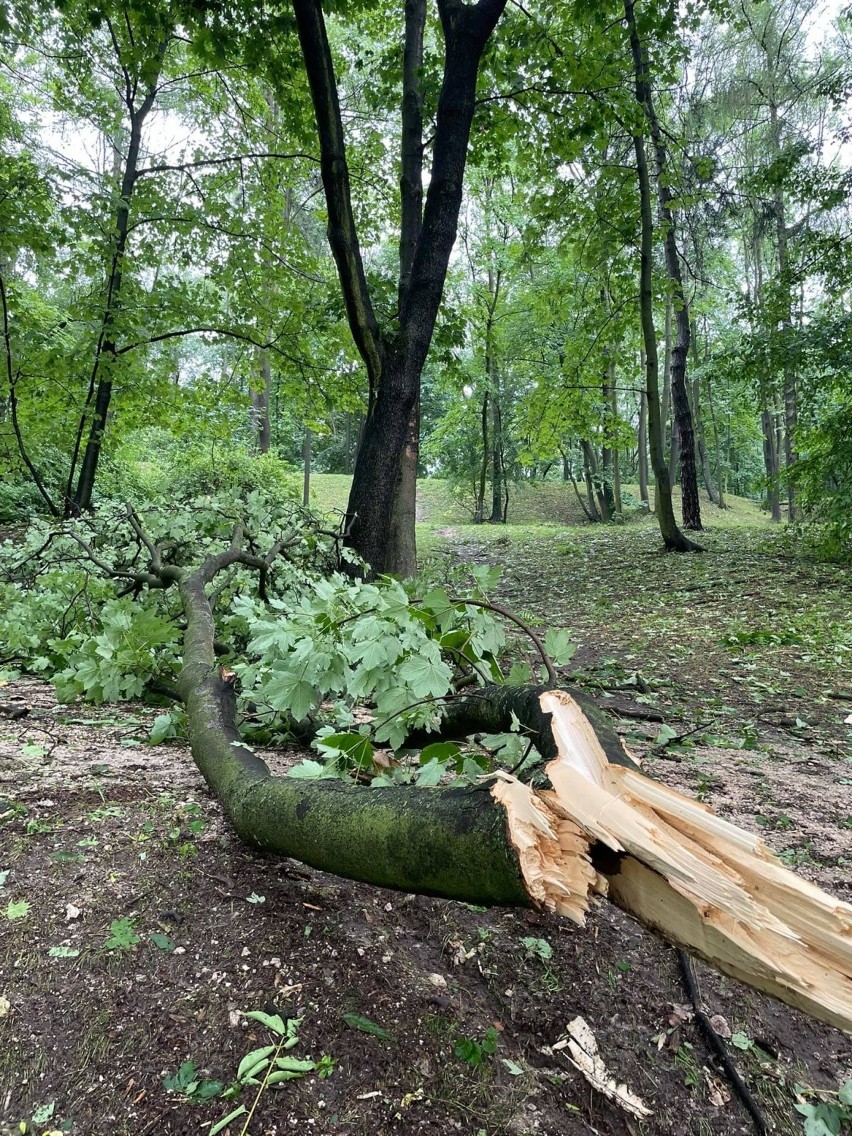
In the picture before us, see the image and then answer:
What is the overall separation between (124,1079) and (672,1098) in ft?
3.85

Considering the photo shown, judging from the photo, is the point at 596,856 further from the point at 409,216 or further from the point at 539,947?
the point at 409,216

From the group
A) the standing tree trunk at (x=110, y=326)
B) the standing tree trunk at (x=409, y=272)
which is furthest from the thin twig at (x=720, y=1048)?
the standing tree trunk at (x=110, y=326)

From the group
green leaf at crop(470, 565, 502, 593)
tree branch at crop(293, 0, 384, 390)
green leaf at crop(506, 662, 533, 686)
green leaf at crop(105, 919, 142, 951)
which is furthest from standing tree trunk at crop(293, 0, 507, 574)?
green leaf at crop(105, 919, 142, 951)

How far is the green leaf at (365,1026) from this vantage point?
1335 mm

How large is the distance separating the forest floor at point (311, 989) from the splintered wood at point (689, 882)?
0.62 meters

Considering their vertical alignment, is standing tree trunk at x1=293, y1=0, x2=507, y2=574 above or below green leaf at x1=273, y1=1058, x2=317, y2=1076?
above

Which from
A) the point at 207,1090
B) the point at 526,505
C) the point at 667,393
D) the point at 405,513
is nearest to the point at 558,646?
the point at 207,1090

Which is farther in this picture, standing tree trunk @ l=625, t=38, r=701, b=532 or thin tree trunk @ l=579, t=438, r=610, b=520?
thin tree trunk @ l=579, t=438, r=610, b=520

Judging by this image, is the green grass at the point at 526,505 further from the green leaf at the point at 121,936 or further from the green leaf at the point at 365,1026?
the green leaf at the point at 365,1026

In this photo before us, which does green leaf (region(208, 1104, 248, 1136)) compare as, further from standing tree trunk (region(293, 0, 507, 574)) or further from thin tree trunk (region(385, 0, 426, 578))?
thin tree trunk (region(385, 0, 426, 578))

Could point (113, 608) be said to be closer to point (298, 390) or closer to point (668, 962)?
point (668, 962)

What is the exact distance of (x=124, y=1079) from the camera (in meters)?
1.13

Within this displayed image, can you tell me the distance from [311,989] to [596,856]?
0.81 metres

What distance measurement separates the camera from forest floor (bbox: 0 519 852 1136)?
117 centimetres
